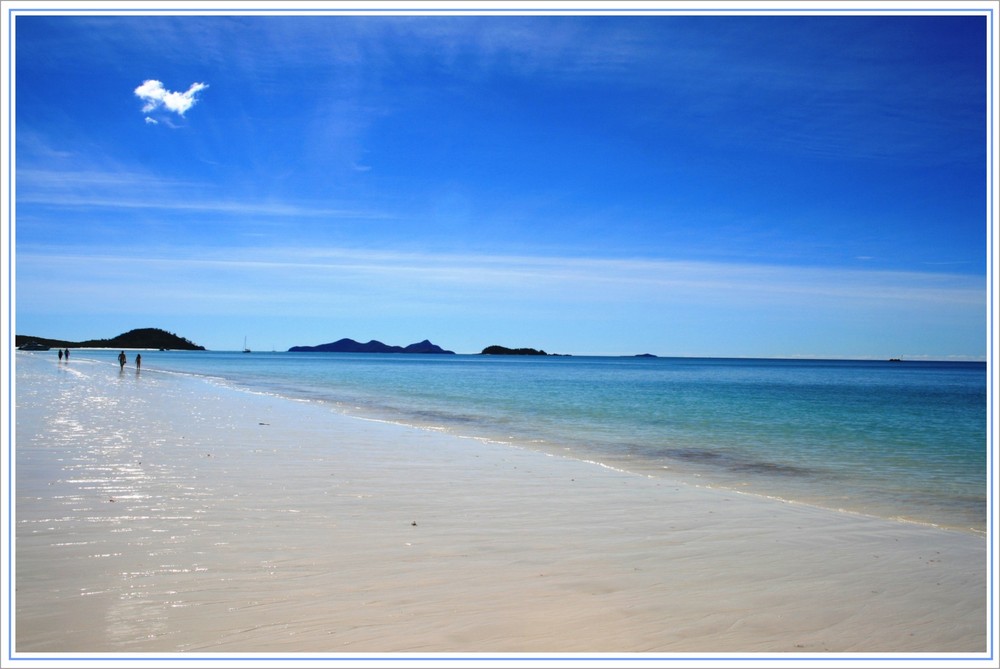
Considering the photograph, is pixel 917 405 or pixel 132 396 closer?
pixel 132 396

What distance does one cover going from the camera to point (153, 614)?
487 cm

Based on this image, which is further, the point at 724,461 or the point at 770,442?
the point at 770,442

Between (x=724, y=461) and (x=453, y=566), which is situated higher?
(x=453, y=566)

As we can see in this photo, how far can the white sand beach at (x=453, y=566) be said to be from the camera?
4.79 meters

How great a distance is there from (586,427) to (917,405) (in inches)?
1193

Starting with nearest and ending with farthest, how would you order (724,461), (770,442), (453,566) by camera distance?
(453,566) < (724,461) < (770,442)

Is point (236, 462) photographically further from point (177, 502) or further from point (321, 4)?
point (321, 4)

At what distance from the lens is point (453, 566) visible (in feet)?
20.5

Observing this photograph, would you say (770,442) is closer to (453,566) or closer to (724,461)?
(724,461)

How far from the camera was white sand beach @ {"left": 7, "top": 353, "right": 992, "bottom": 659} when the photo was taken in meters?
4.79

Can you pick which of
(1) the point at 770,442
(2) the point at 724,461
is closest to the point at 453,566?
(2) the point at 724,461

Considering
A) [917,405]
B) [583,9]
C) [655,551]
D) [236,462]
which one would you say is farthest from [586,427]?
[917,405]

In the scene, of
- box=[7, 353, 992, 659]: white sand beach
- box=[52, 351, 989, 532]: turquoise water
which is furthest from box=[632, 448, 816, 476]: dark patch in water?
box=[7, 353, 992, 659]: white sand beach

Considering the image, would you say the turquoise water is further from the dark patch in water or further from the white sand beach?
the white sand beach
